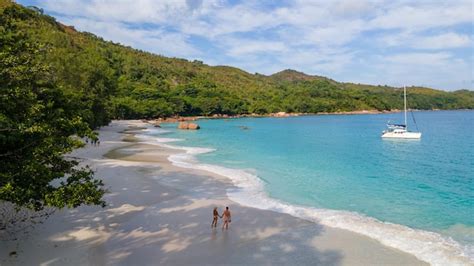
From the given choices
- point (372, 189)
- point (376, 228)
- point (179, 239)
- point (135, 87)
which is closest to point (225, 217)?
point (179, 239)

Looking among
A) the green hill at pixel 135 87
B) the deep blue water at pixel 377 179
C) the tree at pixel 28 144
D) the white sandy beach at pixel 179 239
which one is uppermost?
the green hill at pixel 135 87

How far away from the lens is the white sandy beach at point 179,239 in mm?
12961

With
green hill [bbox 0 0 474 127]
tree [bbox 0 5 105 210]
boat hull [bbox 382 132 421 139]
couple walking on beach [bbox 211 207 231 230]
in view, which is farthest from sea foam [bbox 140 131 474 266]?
boat hull [bbox 382 132 421 139]

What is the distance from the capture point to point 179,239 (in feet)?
49.1

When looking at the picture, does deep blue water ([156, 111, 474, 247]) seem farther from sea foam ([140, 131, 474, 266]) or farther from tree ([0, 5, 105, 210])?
tree ([0, 5, 105, 210])

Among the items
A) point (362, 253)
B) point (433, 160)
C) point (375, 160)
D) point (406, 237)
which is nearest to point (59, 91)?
point (362, 253)

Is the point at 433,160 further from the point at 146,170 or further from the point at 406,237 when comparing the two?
the point at 146,170

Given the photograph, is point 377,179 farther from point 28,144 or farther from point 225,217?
point 28,144

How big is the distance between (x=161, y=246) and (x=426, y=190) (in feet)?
65.8

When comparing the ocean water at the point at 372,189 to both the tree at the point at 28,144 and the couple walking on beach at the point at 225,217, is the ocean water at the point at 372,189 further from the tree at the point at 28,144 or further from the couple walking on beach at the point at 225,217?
the tree at the point at 28,144

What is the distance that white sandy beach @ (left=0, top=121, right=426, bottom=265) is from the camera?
13.0m

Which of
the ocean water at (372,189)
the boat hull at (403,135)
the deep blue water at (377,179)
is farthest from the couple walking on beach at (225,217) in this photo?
the boat hull at (403,135)

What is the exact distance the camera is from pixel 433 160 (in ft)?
130

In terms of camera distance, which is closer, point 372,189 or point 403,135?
point 372,189
